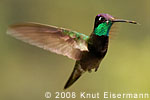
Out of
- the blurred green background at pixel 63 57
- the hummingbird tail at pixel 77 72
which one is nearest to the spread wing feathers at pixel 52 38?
A: the hummingbird tail at pixel 77 72

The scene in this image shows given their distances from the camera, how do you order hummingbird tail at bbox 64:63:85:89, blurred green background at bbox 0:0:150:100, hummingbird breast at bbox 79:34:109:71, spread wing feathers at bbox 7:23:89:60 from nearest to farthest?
spread wing feathers at bbox 7:23:89:60, hummingbird breast at bbox 79:34:109:71, hummingbird tail at bbox 64:63:85:89, blurred green background at bbox 0:0:150:100

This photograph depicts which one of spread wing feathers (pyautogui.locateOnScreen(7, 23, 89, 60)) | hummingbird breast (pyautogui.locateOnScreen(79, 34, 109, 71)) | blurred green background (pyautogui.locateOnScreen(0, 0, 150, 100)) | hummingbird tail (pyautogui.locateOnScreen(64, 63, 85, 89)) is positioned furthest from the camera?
blurred green background (pyautogui.locateOnScreen(0, 0, 150, 100))

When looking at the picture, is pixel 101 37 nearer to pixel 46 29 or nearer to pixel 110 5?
pixel 46 29

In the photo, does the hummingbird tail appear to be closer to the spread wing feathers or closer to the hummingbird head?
the spread wing feathers

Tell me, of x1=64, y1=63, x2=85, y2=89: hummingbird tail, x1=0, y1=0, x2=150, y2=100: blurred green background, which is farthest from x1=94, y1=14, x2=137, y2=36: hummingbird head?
x1=0, y1=0, x2=150, y2=100: blurred green background

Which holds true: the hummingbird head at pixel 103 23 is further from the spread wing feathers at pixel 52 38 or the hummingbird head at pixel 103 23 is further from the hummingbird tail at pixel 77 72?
the hummingbird tail at pixel 77 72

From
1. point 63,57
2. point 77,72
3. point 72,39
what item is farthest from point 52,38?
point 63,57

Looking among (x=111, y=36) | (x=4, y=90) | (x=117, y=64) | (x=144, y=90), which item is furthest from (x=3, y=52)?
(x=111, y=36)

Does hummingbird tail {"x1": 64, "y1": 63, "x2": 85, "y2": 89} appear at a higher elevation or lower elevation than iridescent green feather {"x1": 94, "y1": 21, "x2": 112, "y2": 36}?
lower
